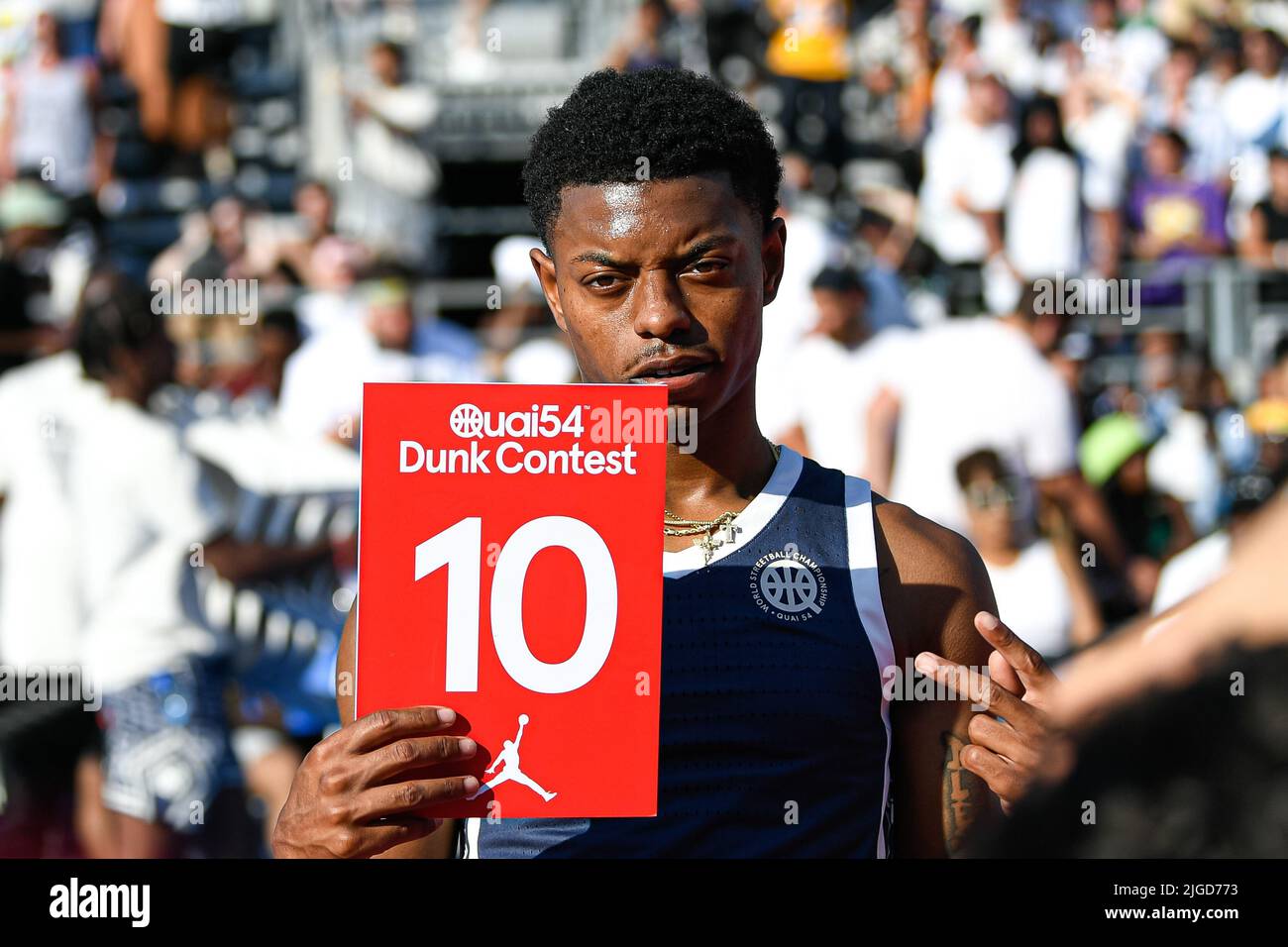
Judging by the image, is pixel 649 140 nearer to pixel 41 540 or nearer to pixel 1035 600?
pixel 41 540

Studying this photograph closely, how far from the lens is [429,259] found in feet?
33.2

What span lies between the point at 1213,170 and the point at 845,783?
26.5 ft

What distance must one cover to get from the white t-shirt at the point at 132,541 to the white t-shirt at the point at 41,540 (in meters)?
0.05

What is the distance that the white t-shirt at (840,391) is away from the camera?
664 cm

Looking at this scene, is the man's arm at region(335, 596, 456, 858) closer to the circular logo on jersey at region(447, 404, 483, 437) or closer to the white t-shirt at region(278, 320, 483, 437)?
the circular logo on jersey at region(447, 404, 483, 437)

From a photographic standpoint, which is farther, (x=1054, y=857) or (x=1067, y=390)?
(x=1067, y=390)

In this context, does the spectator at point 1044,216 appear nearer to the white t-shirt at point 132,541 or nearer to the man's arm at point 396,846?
the white t-shirt at point 132,541

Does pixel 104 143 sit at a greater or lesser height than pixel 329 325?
greater
